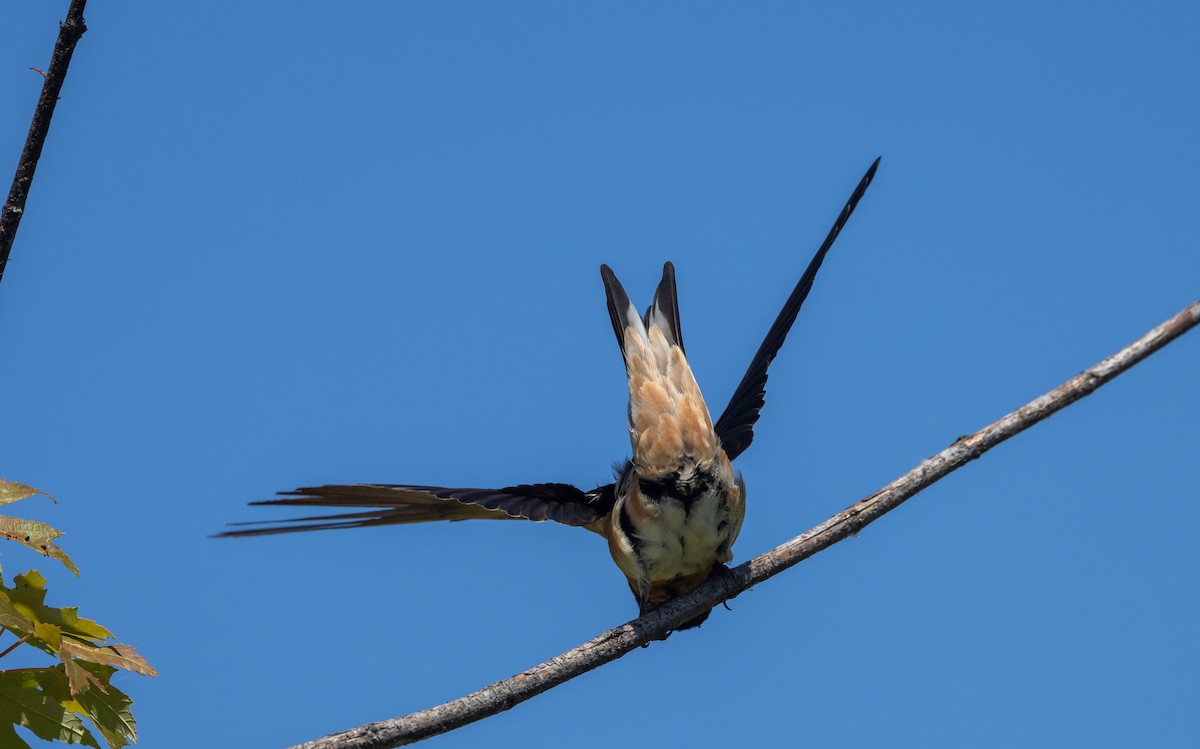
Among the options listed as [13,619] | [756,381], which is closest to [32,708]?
[13,619]

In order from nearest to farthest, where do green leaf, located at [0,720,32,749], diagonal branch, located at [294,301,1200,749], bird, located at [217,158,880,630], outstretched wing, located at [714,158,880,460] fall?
green leaf, located at [0,720,32,749] < diagonal branch, located at [294,301,1200,749] < bird, located at [217,158,880,630] < outstretched wing, located at [714,158,880,460]

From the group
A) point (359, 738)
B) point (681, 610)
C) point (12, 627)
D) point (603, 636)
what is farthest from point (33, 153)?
point (681, 610)

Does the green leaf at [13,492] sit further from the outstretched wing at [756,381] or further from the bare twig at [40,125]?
the outstretched wing at [756,381]

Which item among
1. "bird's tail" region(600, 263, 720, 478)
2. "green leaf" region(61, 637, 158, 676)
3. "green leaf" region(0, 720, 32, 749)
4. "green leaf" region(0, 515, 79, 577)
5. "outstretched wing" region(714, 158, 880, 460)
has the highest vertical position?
"outstretched wing" region(714, 158, 880, 460)

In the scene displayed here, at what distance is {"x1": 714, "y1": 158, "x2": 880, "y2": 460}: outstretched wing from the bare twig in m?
3.62

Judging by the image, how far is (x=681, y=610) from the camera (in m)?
4.69

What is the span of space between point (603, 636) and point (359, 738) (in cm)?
108

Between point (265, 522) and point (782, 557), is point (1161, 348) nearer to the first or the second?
point (782, 557)

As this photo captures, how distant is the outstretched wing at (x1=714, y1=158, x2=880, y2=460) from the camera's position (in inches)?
219

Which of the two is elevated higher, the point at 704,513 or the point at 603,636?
the point at 704,513

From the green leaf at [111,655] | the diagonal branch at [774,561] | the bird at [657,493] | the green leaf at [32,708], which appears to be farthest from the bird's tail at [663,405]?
the green leaf at [32,708]

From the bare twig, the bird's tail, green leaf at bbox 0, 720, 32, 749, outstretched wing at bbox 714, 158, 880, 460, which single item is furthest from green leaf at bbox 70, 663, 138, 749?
outstretched wing at bbox 714, 158, 880, 460

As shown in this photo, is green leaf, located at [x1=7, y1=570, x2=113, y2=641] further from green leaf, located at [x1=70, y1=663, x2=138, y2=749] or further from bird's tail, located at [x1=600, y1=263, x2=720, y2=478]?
bird's tail, located at [x1=600, y1=263, x2=720, y2=478]

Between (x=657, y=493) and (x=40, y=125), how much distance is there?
3077 millimetres
